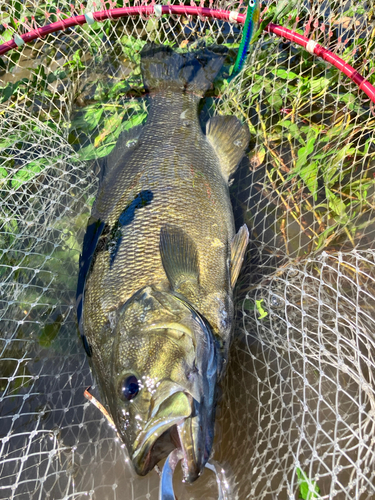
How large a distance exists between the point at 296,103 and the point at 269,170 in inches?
24.2

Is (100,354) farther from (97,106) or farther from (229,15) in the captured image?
(229,15)

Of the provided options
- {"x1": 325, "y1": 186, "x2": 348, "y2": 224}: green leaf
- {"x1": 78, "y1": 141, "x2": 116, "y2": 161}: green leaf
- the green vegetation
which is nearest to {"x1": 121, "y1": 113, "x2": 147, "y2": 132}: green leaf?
the green vegetation

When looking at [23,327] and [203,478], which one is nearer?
[203,478]

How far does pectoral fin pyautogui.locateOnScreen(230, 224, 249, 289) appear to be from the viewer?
2.26 meters

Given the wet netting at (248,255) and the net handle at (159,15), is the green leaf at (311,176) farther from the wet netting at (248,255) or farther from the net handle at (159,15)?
the net handle at (159,15)

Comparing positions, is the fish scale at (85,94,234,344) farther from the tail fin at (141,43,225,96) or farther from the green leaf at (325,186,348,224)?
the green leaf at (325,186,348,224)

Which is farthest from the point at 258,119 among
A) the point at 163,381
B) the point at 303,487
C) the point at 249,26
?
the point at 303,487

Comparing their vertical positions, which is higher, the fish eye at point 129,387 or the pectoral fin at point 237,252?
the pectoral fin at point 237,252

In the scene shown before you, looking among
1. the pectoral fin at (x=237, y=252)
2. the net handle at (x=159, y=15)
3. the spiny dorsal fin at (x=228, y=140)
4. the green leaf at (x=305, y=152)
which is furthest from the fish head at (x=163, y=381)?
the net handle at (x=159, y=15)

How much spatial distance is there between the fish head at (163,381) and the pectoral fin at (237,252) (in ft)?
1.66

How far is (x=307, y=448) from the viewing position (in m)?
2.04

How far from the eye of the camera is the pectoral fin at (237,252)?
7.41 feet

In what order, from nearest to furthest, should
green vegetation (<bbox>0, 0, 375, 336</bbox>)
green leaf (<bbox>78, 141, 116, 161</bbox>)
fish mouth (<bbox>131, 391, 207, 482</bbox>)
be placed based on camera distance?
1. fish mouth (<bbox>131, 391, 207, 482</bbox>)
2. green vegetation (<bbox>0, 0, 375, 336</bbox>)
3. green leaf (<bbox>78, 141, 116, 161</bbox>)

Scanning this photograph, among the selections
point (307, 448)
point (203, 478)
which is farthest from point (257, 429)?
point (203, 478)
